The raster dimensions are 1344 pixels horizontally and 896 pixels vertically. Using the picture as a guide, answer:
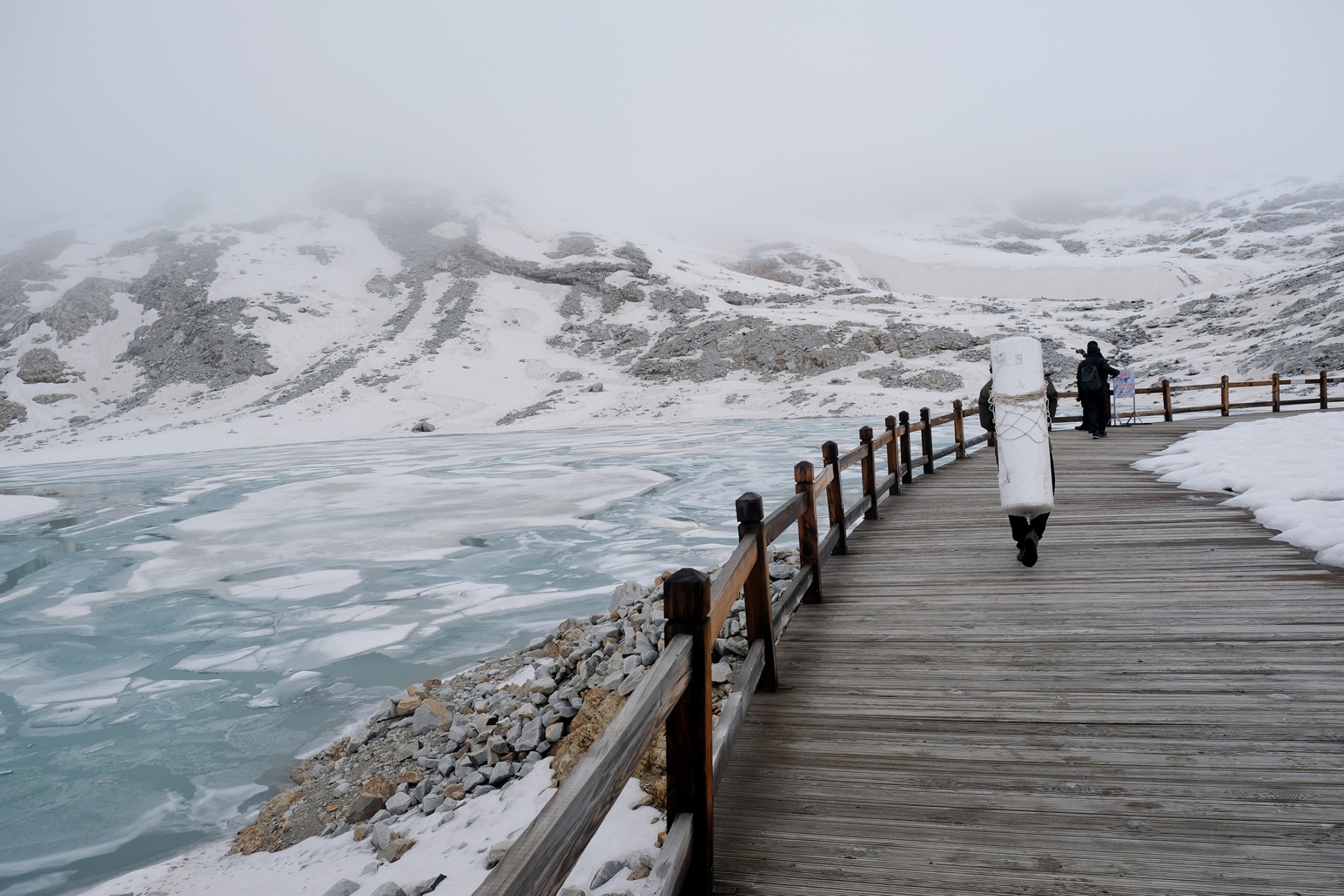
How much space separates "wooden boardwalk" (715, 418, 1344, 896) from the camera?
235 centimetres

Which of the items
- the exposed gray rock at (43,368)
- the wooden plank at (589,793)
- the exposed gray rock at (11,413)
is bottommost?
the wooden plank at (589,793)

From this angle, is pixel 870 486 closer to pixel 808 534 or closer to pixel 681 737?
pixel 808 534

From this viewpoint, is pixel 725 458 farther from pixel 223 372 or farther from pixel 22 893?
pixel 223 372

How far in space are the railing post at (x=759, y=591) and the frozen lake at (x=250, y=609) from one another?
4223 mm

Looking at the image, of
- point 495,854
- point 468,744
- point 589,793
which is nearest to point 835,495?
point 468,744

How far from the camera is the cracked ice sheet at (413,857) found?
3.79m

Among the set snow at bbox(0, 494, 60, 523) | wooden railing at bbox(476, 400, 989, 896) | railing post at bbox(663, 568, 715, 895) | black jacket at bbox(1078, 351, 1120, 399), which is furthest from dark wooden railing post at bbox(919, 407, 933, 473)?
snow at bbox(0, 494, 60, 523)

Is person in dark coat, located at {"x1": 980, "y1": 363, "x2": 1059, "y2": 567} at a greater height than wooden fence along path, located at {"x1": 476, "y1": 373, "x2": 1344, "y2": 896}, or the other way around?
person in dark coat, located at {"x1": 980, "y1": 363, "x2": 1059, "y2": 567}

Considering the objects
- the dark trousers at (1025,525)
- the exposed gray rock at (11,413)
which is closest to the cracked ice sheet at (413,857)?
the dark trousers at (1025,525)

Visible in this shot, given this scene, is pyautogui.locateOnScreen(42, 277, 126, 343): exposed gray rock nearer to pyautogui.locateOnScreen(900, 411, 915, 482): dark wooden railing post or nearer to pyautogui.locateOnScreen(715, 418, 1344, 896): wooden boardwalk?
pyautogui.locateOnScreen(900, 411, 915, 482): dark wooden railing post

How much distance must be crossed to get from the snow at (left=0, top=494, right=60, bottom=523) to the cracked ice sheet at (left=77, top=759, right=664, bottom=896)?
21302 mm

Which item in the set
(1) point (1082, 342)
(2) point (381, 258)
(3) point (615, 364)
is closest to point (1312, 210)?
(1) point (1082, 342)

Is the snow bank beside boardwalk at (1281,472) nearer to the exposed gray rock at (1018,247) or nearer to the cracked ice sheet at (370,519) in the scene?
the cracked ice sheet at (370,519)

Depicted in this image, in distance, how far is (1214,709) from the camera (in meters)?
3.21
